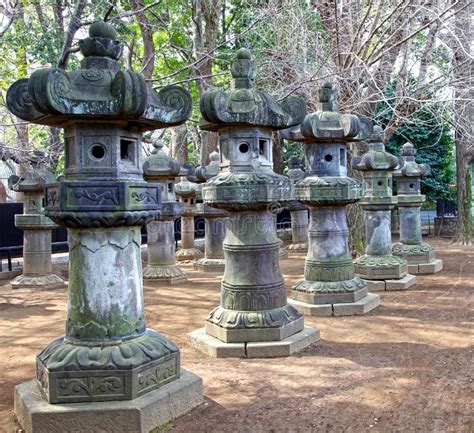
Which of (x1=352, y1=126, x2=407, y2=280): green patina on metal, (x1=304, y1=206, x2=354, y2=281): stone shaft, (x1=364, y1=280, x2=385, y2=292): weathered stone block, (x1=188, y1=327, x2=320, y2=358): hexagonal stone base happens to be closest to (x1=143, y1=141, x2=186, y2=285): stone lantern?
(x1=352, y1=126, x2=407, y2=280): green patina on metal

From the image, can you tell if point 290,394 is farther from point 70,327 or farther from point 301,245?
point 301,245

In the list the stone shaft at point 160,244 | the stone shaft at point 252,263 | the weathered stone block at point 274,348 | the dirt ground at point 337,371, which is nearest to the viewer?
the dirt ground at point 337,371

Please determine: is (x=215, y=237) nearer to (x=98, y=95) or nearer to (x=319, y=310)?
(x=319, y=310)

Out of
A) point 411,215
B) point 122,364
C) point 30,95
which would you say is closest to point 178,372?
point 122,364

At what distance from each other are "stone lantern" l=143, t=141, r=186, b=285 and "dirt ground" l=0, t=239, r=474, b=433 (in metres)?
2.32

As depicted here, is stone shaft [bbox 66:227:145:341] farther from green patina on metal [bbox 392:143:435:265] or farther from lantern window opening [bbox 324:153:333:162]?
green patina on metal [bbox 392:143:435:265]

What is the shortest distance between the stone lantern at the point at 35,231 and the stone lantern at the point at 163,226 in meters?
1.91

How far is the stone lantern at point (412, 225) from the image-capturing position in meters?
11.4

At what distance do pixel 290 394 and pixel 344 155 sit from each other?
4287mm

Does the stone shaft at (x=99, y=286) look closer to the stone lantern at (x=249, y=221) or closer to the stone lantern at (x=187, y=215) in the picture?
the stone lantern at (x=249, y=221)

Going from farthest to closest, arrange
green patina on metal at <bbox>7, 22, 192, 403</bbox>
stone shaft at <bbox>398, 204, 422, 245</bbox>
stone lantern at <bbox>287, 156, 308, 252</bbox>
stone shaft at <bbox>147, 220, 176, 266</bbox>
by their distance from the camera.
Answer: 1. stone lantern at <bbox>287, 156, 308, 252</bbox>
2. stone shaft at <bbox>398, 204, 422, 245</bbox>
3. stone shaft at <bbox>147, 220, 176, 266</bbox>
4. green patina on metal at <bbox>7, 22, 192, 403</bbox>

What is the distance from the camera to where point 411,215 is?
11891 millimetres

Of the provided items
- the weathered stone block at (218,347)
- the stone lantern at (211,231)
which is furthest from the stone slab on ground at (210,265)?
the weathered stone block at (218,347)

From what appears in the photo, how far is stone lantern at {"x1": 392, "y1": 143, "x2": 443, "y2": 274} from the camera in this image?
37.5ft
